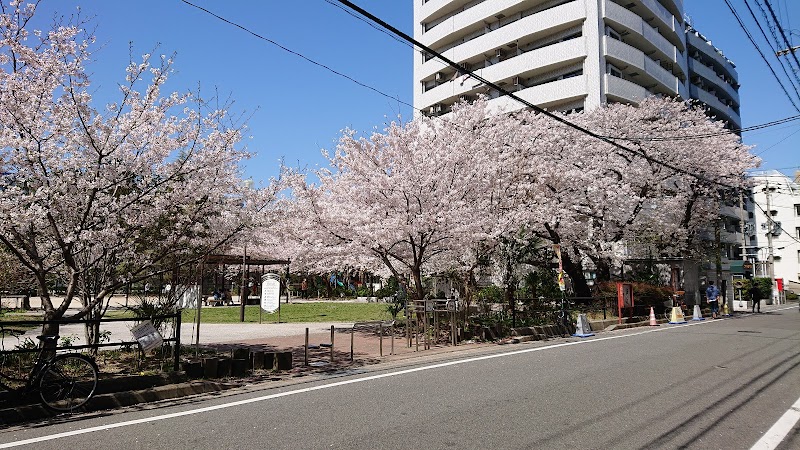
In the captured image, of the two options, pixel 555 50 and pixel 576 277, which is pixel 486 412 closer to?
pixel 576 277

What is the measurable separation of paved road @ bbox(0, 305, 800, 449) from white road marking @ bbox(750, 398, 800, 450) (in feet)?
0.18

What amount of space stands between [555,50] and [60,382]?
3618 cm

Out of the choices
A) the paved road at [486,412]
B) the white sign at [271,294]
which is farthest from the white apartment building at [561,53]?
the paved road at [486,412]

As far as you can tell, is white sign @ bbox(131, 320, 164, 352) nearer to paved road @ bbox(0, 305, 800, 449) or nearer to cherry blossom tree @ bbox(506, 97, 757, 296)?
paved road @ bbox(0, 305, 800, 449)

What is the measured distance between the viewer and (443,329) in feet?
48.4

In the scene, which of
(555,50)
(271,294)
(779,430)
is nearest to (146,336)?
(271,294)

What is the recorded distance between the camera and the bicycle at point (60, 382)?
20.8 ft

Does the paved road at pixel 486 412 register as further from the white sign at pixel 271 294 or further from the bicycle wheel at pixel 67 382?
the white sign at pixel 271 294

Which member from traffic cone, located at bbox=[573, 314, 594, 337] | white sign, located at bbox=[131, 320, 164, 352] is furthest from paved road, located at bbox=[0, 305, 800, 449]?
traffic cone, located at bbox=[573, 314, 594, 337]

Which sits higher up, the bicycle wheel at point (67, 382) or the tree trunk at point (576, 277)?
the tree trunk at point (576, 277)

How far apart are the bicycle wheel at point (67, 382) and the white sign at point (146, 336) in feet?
A: 4.47

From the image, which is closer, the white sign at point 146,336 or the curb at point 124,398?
the curb at point 124,398

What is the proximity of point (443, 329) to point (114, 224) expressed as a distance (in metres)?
9.35

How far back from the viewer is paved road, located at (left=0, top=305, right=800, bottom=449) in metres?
5.17
